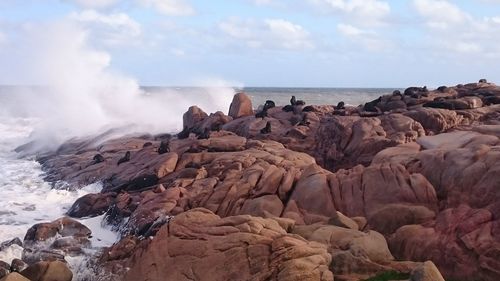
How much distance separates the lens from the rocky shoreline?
12.8 meters

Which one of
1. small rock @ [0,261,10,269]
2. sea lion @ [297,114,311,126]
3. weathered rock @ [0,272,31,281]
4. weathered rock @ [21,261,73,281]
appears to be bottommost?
small rock @ [0,261,10,269]

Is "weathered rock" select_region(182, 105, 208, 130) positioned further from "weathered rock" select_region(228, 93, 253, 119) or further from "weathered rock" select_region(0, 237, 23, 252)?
"weathered rock" select_region(0, 237, 23, 252)

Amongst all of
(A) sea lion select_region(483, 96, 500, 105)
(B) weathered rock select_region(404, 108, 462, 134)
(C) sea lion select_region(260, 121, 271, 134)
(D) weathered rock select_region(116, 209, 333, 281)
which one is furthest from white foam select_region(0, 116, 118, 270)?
(A) sea lion select_region(483, 96, 500, 105)

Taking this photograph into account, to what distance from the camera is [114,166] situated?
1082 inches

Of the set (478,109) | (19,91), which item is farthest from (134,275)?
(19,91)

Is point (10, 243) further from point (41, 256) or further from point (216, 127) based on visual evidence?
point (216, 127)

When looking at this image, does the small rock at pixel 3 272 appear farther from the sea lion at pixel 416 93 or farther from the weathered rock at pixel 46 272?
the sea lion at pixel 416 93

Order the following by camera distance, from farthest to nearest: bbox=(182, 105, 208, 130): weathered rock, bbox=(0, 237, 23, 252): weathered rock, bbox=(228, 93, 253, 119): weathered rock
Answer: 1. bbox=(228, 93, 253, 119): weathered rock
2. bbox=(182, 105, 208, 130): weathered rock
3. bbox=(0, 237, 23, 252): weathered rock

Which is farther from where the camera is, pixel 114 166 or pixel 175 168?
pixel 114 166

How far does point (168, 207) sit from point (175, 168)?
18.5ft

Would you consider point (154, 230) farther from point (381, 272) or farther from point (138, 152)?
point (138, 152)

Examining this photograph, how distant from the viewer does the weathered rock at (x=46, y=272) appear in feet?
46.8

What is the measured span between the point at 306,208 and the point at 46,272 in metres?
7.32

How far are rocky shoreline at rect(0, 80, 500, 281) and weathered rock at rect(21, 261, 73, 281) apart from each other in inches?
1.2
